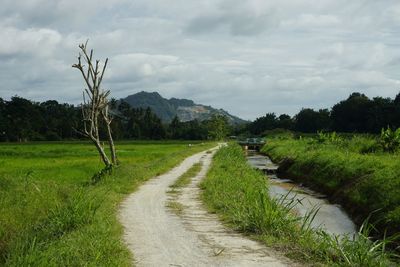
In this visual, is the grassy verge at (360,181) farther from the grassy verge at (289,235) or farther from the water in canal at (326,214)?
the grassy verge at (289,235)

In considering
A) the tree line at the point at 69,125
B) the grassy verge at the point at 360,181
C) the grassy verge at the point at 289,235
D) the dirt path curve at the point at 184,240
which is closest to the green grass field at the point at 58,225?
the dirt path curve at the point at 184,240

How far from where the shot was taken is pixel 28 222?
470 inches

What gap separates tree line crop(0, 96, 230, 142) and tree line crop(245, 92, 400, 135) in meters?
18.1

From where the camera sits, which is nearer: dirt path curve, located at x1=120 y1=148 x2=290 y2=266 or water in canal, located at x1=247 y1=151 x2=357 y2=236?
dirt path curve, located at x1=120 y1=148 x2=290 y2=266

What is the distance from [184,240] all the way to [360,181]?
41.1 ft

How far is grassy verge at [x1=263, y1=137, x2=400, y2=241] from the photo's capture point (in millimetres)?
15819

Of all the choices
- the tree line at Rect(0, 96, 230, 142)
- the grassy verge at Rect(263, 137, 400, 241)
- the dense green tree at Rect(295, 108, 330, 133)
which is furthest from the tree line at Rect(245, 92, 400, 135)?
the grassy verge at Rect(263, 137, 400, 241)

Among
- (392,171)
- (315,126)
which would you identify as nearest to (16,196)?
(392,171)

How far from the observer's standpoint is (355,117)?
281ft

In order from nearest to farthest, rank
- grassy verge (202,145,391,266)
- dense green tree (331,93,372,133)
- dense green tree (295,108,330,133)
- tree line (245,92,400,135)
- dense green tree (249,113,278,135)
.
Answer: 1. grassy verge (202,145,391,266)
2. tree line (245,92,400,135)
3. dense green tree (331,93,372,133)
4. dense green tree (295,108,330,133)
5. dense green tree (249,113,278,135)

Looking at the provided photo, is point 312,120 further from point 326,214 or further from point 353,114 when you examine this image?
point 326,214

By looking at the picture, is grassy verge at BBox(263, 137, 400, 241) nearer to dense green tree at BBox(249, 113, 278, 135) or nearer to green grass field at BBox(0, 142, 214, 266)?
green grass field at BBox(0, 142, 214, 266)

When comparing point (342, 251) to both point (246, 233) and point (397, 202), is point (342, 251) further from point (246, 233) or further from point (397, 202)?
point (397, 202)

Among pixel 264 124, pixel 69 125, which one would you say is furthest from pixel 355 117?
pixel 69 125
